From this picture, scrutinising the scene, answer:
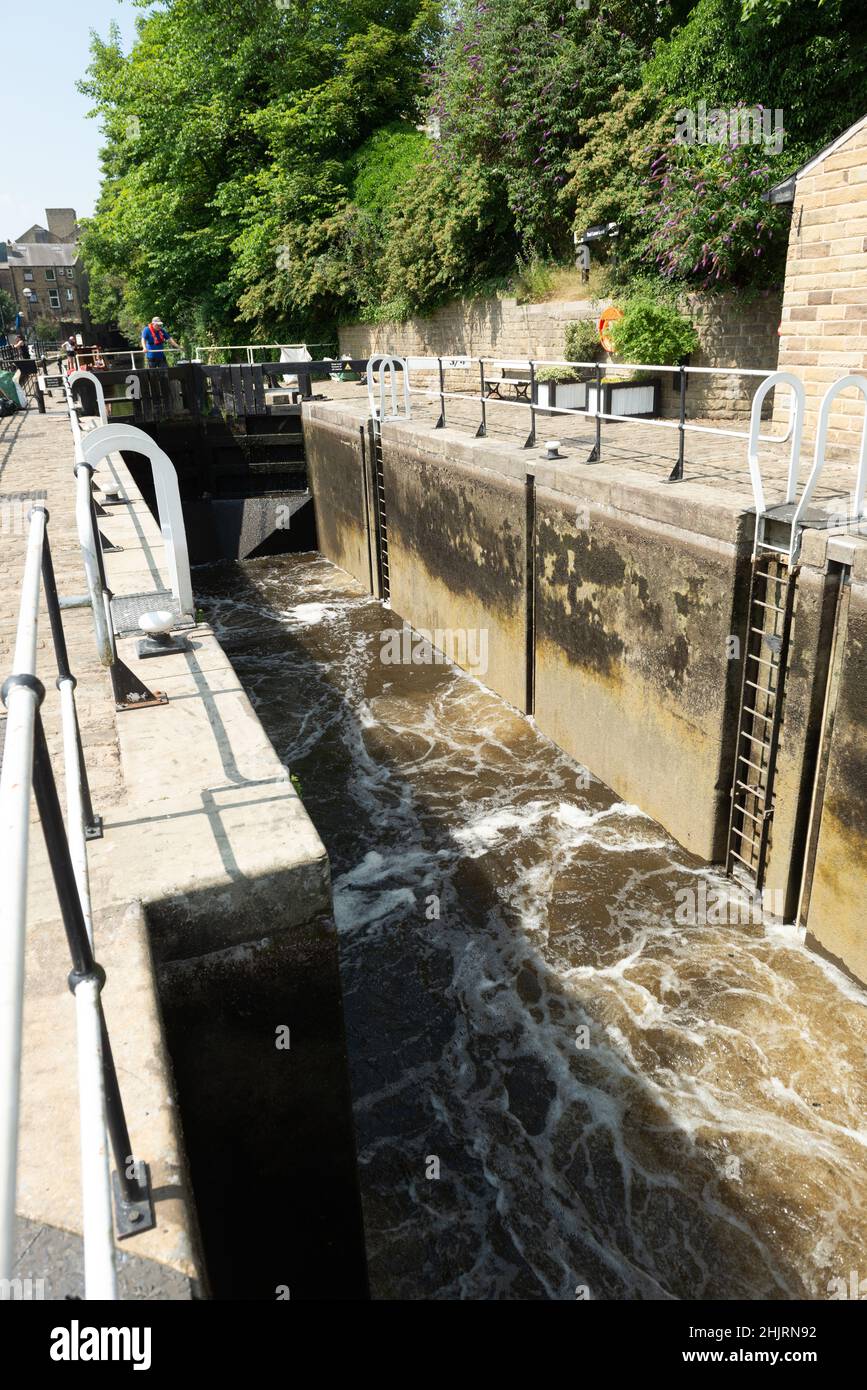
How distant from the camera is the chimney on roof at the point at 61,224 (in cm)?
9556

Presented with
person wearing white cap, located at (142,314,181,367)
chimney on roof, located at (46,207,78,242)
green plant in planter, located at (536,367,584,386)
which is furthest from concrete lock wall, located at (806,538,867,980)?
chimney on roof, located at (46,207,78,242)

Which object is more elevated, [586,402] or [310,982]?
[586,402]

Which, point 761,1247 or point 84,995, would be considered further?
point 761,1247

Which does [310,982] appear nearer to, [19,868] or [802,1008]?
[19,868]

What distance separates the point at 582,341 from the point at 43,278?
290 feet

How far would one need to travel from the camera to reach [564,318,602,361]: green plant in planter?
1590cm

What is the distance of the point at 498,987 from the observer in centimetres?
649

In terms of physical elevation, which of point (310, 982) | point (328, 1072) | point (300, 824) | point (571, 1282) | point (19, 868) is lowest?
point (571, 1282)

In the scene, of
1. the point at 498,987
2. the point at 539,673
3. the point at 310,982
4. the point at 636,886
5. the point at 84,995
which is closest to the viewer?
the point at 84,995

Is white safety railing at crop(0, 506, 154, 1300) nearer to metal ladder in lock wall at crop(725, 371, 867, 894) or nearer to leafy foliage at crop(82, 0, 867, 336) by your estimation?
metal ladder in lock wall at crop(725, 371, 867, 894)

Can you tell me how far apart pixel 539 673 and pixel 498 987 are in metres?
3.90

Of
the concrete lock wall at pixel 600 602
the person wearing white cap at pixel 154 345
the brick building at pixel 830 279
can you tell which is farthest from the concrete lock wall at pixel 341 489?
the brick building at pixel 830 279

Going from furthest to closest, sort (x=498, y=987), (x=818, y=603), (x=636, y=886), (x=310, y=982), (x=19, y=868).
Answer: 1. (x=636, y=886)
2. (x=498, y=987)
3. (x=818, y=603)
4. (x=310, y=982)
5. (x=19, y=868)

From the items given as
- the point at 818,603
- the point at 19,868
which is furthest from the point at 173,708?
the point at 818,603
